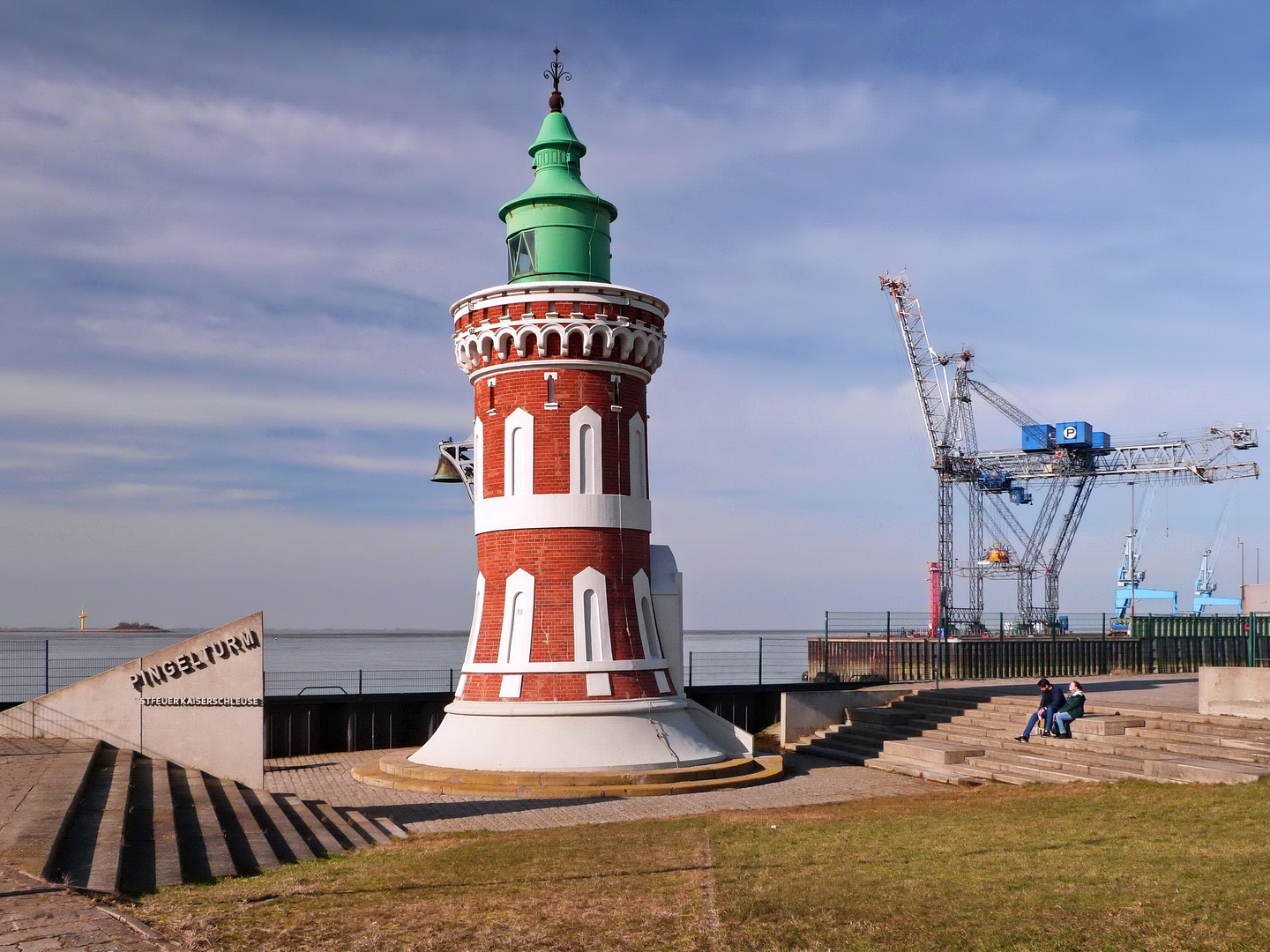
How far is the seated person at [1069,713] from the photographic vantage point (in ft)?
69.3

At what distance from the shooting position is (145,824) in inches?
555

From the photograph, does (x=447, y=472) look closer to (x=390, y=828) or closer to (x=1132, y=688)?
(x=390, y=828)

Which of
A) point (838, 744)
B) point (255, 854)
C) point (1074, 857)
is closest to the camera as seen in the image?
point (1074, 857)

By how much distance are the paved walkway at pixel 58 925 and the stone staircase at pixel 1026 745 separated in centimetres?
1377

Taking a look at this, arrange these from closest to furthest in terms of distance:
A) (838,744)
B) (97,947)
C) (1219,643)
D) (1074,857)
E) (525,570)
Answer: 1. (97,947)
2. (1074,857)
3. (525,570)
4. (838,744)
5. (1219,643)

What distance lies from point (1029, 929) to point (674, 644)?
1408 centimetres

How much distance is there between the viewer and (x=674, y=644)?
2308 centimetres

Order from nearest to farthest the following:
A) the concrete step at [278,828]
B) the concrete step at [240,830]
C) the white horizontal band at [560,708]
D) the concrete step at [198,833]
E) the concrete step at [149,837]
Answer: the concrete step at [149,837]
the concrete step at [198,833]
the concrete step at [240,830]
the concrete step at [278,828]
the white horizontal band at [560,708]

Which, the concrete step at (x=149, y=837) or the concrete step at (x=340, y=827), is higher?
the concrete step at (x=149, y=837)

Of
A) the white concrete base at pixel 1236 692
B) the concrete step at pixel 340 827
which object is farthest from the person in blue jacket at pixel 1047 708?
the concrete step at pixel 340 827

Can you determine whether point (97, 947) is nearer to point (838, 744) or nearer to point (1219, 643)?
point (838, 744)

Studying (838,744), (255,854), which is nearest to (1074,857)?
(255,854)

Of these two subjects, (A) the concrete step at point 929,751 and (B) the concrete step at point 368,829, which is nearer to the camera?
(B) the concrete step at point 368,829

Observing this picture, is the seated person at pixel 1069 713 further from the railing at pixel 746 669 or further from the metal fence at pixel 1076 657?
the metal fence at pixel 1076 657
